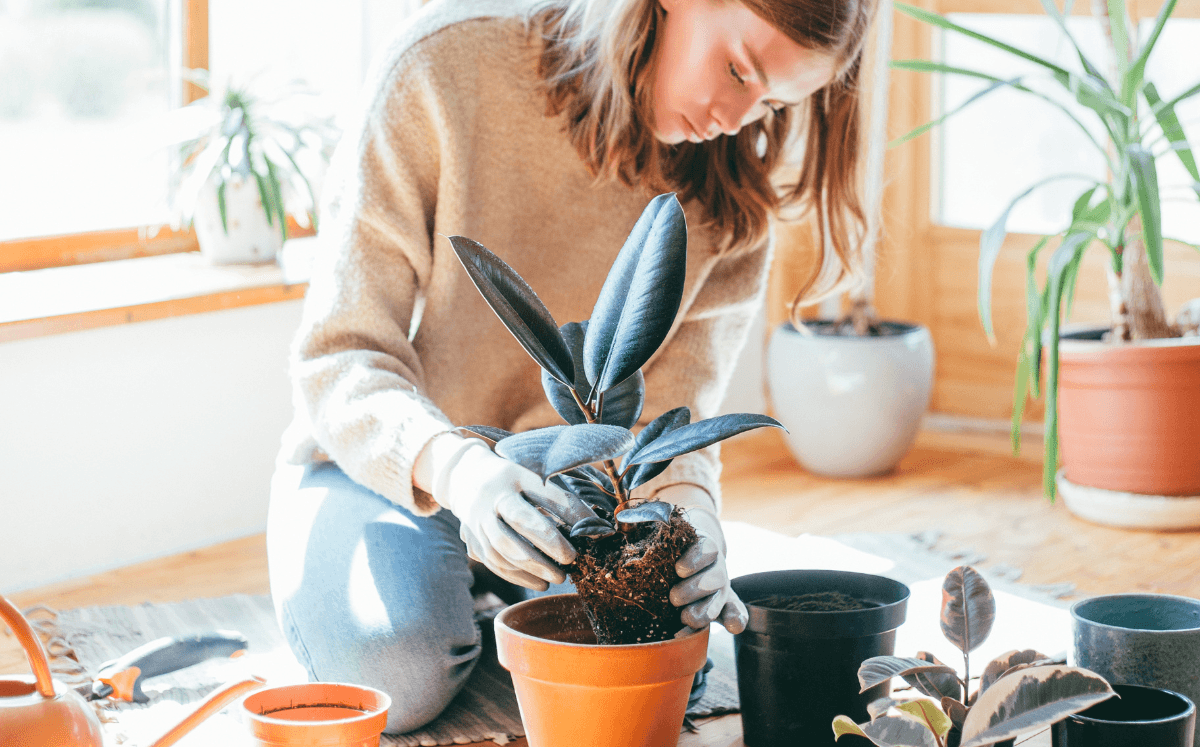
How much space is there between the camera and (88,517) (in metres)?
2.02

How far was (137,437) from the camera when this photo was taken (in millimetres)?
2068

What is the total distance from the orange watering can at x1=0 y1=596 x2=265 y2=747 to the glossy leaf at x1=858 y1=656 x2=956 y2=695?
0.57 m

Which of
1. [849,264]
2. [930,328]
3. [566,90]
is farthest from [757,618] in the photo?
[930,328]

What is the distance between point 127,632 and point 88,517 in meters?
0.35

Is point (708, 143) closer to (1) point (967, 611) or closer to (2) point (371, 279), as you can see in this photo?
(2) point (371, 279)

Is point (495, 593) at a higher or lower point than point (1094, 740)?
lower

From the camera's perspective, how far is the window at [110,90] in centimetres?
219

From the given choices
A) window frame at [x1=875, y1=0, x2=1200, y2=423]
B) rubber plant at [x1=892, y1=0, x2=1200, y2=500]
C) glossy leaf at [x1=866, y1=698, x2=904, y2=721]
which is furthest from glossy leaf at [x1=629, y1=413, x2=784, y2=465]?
window frame at [x1=875, y1=0, x2=1200, y2=423]

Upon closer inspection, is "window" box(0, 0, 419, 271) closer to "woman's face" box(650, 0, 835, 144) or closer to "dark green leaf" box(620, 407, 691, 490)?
"woman's face" box(650, 0, 835, 144)

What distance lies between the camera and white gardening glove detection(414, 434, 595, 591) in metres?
0.99

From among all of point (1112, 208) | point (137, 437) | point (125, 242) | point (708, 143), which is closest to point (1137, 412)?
point (1112, 208)

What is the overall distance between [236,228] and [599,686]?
1556 millimetres

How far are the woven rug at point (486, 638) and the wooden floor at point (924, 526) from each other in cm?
5

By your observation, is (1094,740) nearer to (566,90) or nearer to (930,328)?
Answer: (566,90)
